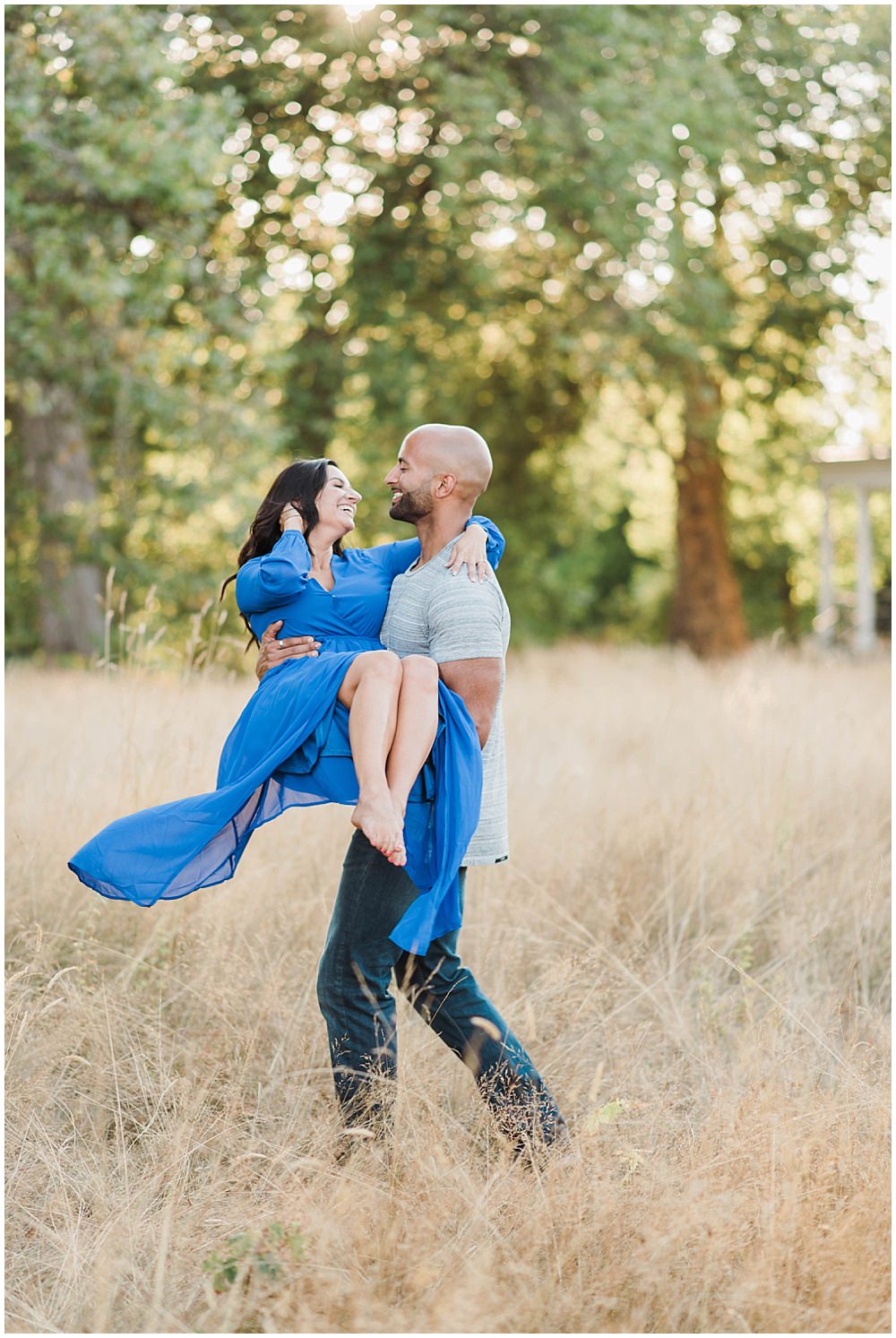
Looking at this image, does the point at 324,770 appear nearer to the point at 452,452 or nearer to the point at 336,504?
the point at 336,504

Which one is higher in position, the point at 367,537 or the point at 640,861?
the point at 367,537

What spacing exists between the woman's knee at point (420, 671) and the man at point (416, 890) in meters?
0.10

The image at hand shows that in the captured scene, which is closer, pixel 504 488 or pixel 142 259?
pixel 142 259

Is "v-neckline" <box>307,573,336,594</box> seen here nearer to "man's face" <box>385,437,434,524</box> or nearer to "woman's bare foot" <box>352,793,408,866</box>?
"man's face" <box>385,437,434,524</box>

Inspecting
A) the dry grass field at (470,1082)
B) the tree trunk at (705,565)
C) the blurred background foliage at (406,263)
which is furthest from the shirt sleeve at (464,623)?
the tree trunk at (705,565)

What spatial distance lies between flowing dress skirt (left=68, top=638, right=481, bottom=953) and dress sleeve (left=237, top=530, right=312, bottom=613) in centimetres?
21

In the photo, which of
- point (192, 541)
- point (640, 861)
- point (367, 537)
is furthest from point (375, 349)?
point (640, 861)

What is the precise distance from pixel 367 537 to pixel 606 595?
13.2 metres

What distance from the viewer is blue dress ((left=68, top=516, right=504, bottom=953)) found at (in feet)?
9.88

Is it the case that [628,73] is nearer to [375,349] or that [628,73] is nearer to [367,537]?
[375,349]

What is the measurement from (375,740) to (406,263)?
37.1 ft

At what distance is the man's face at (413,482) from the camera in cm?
322

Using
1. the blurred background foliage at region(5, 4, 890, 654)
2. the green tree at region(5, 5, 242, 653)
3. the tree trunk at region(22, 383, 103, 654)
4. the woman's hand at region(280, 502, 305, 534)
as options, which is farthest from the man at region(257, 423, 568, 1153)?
the tree trunk at region(22, 383, 103, 654)

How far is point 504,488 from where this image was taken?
1814cm
